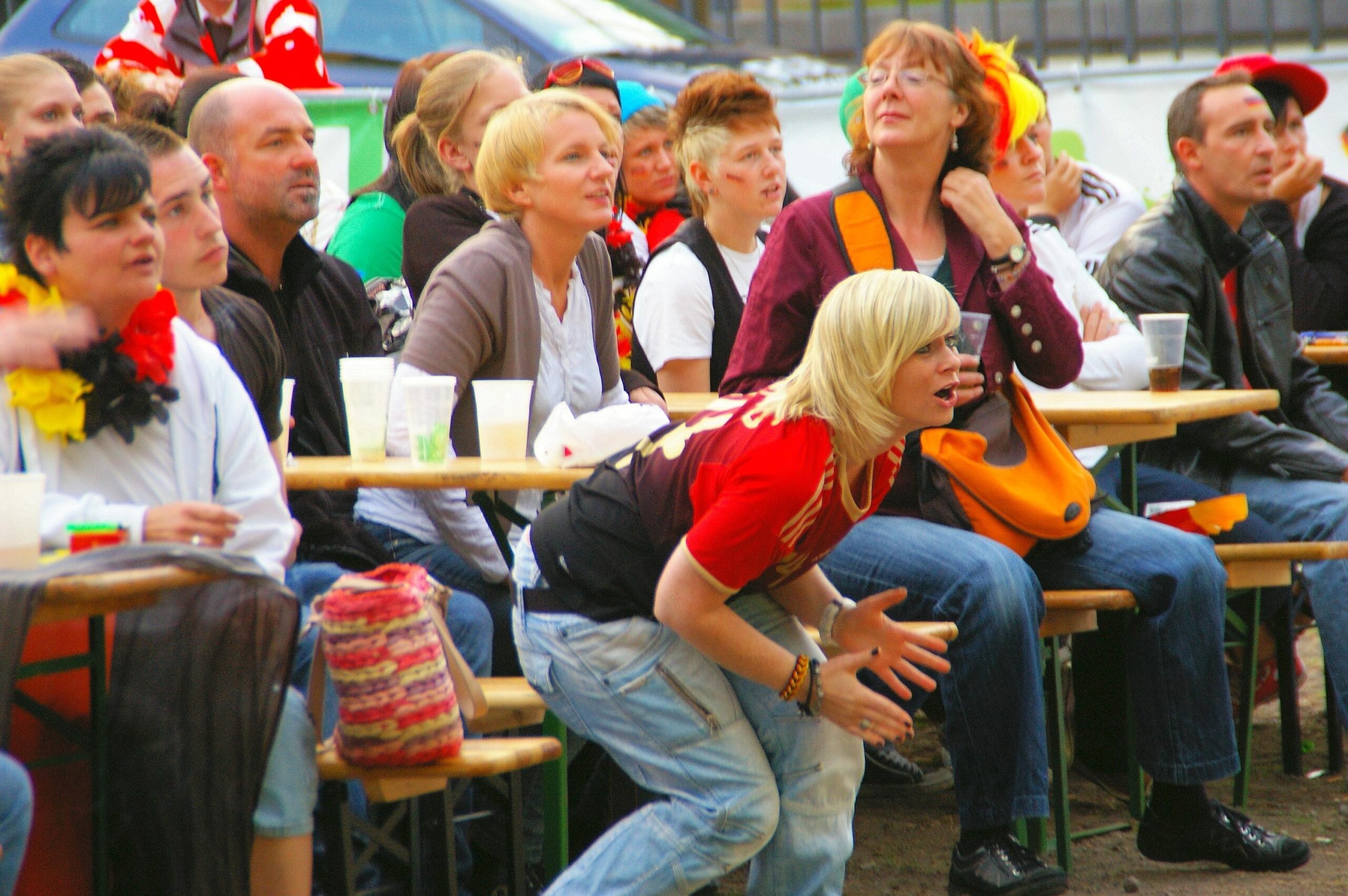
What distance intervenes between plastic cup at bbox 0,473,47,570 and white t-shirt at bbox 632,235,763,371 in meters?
2.28

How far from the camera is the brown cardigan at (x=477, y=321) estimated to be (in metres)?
3.47

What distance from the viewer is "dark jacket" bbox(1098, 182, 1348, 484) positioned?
446 centimetres

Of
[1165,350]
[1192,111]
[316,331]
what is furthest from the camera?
[1192,111]

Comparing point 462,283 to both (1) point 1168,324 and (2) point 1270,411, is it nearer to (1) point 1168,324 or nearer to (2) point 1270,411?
(1) point 1168,324

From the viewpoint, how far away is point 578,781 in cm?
363

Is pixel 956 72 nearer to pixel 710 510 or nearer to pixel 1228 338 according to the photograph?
pixel 1228 338

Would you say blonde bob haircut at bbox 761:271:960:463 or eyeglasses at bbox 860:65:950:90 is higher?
eyeglasses at bbox 860:65:950:90

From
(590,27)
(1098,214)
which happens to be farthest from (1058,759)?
(590,27)

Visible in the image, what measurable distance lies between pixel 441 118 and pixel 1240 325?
2480mm

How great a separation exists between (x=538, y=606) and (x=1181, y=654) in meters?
1.69

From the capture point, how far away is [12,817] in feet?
7.21

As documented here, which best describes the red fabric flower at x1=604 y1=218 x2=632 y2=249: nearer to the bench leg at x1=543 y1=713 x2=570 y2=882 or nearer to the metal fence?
the bench leg at x1=543 y1=713 x2=570 y2=882

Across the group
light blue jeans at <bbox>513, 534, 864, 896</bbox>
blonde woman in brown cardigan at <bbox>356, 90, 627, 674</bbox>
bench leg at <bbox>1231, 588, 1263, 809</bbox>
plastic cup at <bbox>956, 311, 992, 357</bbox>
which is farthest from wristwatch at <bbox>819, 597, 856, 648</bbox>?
bench leg at <bbox>1231, 588, 1263, 809</bbox>

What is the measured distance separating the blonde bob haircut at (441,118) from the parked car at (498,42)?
7.33ft
